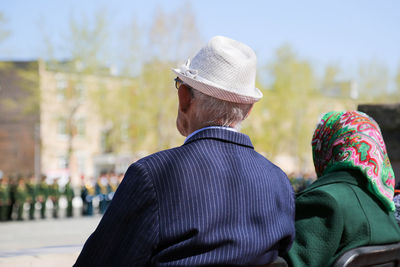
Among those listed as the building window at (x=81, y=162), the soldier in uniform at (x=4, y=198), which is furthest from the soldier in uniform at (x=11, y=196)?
the building window at (x=81, y=162)

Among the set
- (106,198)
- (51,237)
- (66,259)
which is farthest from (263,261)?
(106,198)

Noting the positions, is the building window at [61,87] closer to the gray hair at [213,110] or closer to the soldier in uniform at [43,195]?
the soldier in uniform at [43,195]

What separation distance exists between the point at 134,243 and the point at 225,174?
387 millimetres

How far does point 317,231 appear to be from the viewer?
6.87ft

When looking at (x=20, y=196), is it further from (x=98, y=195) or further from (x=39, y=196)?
(x=98, y=195)

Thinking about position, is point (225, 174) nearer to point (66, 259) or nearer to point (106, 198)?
point (66, 259)

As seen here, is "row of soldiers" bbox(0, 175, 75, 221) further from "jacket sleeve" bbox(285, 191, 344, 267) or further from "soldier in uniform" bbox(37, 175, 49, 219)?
"jacket sleeve" bbox(285, 191, 344, 267)

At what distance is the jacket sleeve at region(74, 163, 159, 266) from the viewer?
1.72m

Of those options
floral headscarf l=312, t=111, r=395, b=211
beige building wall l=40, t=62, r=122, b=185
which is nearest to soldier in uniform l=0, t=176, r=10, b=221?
beige building wall l=40, t=62, r=122, b=185

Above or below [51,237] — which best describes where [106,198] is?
below

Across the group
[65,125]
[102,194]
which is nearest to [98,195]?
[102,194]

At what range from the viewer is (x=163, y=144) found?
107 feet

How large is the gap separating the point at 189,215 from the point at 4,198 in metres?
19.2

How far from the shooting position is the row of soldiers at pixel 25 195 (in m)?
19.8
